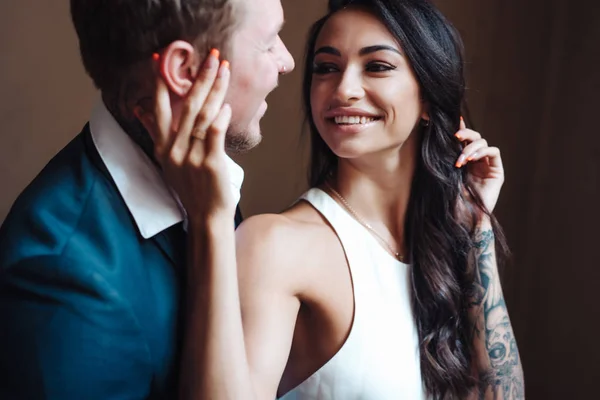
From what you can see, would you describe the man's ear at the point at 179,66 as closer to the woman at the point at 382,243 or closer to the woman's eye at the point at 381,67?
the woman at the point at 382,243

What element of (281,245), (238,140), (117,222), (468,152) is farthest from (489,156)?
(117,222)

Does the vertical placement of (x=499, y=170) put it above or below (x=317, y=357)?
above

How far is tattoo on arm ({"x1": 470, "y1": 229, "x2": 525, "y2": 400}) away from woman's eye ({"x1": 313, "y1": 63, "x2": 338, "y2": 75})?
521mm

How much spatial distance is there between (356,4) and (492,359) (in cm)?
80

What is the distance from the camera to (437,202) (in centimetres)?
141

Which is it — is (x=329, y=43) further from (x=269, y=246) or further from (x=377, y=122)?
(x=269, y=246)

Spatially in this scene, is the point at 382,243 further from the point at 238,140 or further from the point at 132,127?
the point at 132,127

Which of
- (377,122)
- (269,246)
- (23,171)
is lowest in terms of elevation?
(269,246)

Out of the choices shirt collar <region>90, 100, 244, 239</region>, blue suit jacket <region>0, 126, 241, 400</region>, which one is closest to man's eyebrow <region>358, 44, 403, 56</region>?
shirt collar <region>90, 100, 244, 239</region>

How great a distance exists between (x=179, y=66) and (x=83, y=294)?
342mm

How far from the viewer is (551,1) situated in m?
1.98

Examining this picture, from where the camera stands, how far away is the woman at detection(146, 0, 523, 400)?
1.18m

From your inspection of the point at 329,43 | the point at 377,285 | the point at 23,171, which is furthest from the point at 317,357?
the point at 23,171

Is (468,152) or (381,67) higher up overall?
(381,67)
